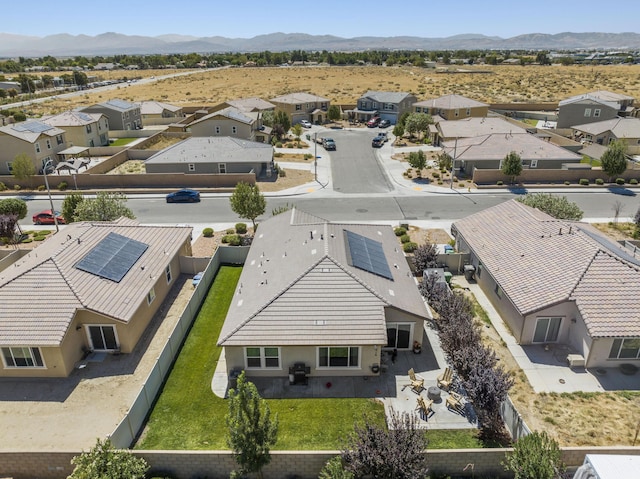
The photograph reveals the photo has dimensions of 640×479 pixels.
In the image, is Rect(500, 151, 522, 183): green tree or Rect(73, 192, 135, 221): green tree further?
Rect(500, 151, 522, 183): green tree

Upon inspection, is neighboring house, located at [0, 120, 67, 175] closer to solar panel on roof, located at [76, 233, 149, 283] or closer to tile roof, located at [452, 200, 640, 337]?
solar panel on roof, located at [76, 233, 149, 283]

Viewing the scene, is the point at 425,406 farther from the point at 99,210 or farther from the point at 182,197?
the point at 182,197

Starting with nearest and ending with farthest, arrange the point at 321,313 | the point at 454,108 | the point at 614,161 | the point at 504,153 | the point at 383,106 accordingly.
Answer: the point at 321,313
the point at 614,161
the point at 504,153
the point at 454,108
the point at 383,106

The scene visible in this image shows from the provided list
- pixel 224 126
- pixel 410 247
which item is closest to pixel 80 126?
pixel 224 126

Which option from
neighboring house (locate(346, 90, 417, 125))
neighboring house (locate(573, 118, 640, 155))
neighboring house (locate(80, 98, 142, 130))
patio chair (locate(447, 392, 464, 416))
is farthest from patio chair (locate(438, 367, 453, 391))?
neighboring house (locate(80, 98, 142, 130))

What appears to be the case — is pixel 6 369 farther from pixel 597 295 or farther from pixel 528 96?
pixel 528 96
